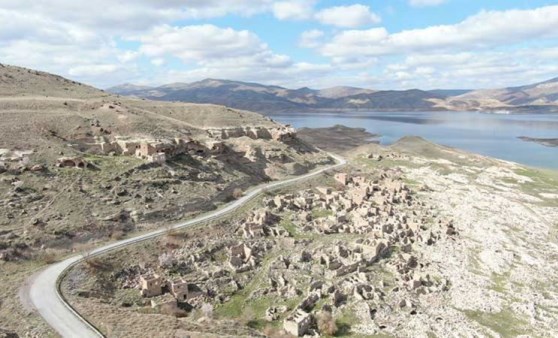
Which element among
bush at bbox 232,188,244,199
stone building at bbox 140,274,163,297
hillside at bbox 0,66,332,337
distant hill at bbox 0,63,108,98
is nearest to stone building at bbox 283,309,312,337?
stone building at bbox 140,274,163,297

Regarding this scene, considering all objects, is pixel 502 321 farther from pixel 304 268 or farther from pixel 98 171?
pixel 98 171

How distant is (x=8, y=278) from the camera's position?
41500 mm

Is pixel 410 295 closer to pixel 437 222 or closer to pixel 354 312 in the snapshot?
pixel 354 312

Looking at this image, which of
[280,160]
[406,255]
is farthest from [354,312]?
[280,160]

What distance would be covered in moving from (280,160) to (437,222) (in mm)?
36786

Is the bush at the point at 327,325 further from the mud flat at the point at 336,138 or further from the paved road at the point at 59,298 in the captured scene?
the mud flat at the point at 336,138

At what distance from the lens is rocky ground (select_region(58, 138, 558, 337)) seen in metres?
39.8

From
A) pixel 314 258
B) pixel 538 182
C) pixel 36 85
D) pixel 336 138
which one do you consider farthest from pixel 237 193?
pixel 336 138

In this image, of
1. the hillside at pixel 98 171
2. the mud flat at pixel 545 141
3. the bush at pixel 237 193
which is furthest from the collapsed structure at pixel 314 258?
the mud flat at pixel 545 141

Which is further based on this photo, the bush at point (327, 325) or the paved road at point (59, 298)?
the bush at point (327, 325)


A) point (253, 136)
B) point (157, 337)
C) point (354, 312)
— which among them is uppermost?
point (253, 136)

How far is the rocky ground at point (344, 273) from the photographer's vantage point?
3984 centimetres

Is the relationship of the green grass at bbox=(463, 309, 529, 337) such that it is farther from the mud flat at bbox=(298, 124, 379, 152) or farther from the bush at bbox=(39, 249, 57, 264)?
the mud flat at bbox=(298, 124, 379, 152)

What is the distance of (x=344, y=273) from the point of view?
49000 millimetres
